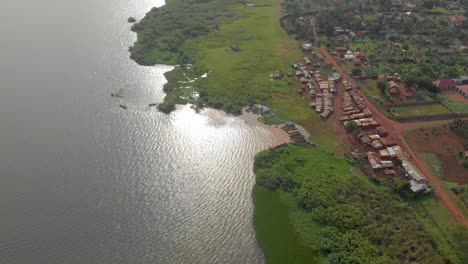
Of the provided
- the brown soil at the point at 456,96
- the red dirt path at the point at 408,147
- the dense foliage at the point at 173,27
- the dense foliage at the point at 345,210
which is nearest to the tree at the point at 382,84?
the red dirt path at the point at 408,147

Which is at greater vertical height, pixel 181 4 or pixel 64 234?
pixel 181 4

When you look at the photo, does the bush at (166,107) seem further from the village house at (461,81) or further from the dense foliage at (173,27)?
the village house at (461,81)

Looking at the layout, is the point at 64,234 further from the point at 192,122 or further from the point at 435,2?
the point at 435,2

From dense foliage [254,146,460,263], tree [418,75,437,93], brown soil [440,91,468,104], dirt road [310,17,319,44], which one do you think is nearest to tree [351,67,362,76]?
tree [418,75,437,93]

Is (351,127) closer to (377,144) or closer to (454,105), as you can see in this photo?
(377,144)

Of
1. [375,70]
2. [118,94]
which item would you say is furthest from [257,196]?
[375,70]

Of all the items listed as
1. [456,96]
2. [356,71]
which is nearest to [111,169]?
[356,71]

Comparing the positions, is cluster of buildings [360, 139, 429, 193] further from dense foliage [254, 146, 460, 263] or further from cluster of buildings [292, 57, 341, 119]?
cluster of buildings [292, 57, 341, 119]
